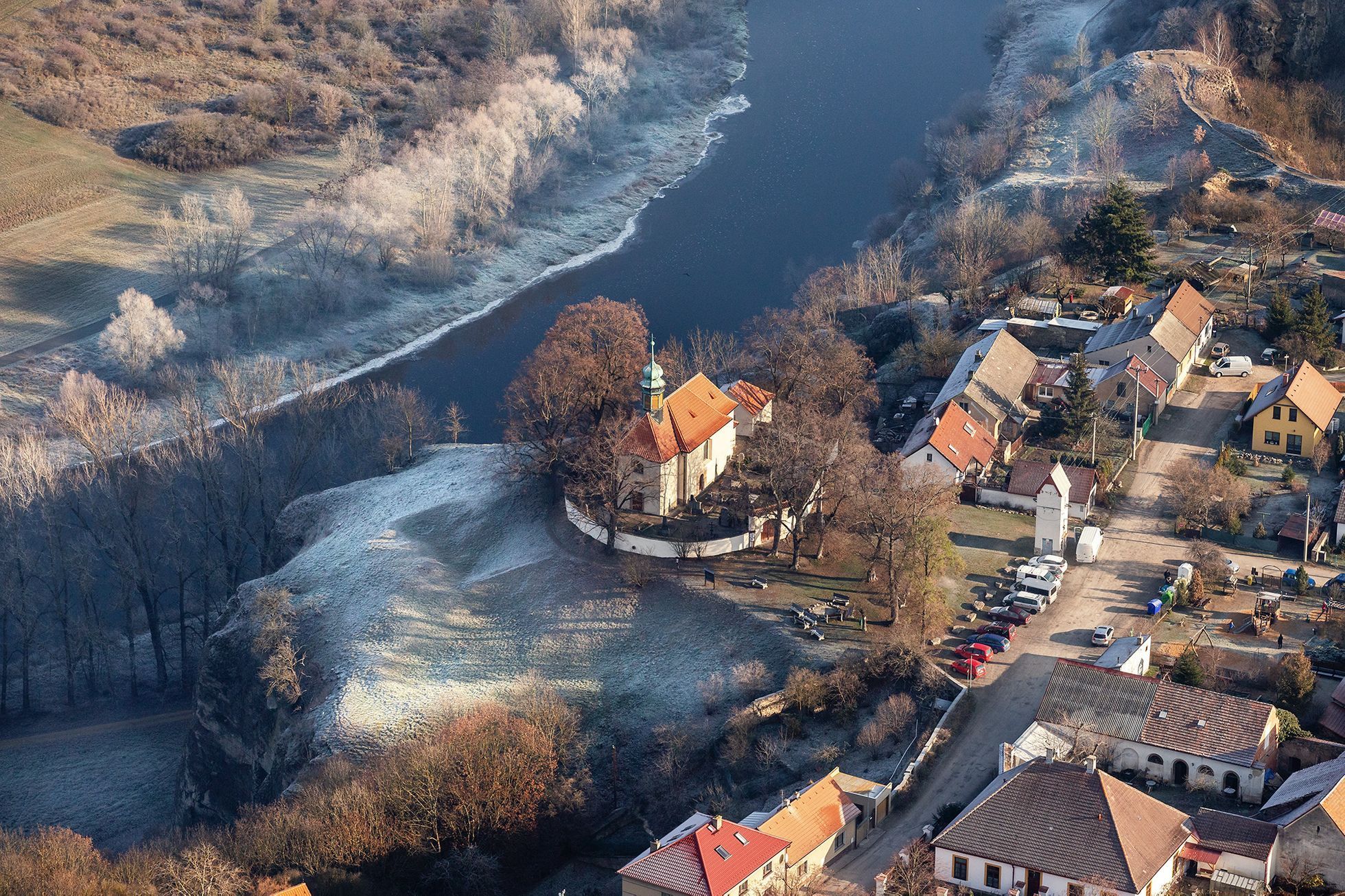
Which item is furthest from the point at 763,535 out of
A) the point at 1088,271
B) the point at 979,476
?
the point at 1088,271

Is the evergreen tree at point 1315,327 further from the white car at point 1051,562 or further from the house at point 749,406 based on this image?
the house at point 749,406

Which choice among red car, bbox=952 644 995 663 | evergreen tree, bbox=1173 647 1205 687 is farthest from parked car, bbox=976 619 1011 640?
evergreen tree, bbox=1173 647 1205 687

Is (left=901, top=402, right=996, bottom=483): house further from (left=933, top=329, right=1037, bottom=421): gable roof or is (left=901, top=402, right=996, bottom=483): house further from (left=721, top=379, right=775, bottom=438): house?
(left=721, top=379, right=775, bottom=438): house

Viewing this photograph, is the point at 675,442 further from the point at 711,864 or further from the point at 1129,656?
the point at 711,864

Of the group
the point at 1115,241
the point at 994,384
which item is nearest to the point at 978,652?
the point at 994,384

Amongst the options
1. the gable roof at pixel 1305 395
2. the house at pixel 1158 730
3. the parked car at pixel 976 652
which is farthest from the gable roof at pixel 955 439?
the house at pixel 1158 730
